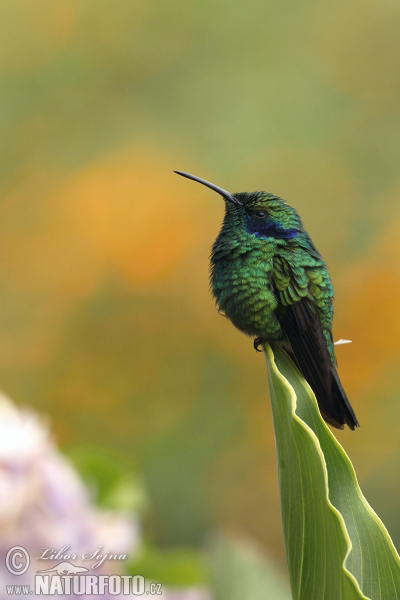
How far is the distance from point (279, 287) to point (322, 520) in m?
0.41

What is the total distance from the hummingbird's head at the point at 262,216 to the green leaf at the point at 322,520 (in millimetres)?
408

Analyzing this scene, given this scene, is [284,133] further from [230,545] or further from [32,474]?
[32,474]

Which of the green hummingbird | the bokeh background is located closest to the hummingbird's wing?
the green hummingbird

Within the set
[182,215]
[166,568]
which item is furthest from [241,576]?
[182,215]

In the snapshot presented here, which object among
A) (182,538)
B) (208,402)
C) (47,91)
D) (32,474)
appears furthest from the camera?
(47,91)

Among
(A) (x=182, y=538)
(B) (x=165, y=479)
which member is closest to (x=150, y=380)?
(B) (x=165, y=479)

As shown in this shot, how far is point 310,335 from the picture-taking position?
758 mm

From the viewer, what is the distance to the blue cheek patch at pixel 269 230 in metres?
0.86

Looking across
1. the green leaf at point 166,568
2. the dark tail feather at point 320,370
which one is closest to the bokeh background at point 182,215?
the dark tail feather at point 320,370

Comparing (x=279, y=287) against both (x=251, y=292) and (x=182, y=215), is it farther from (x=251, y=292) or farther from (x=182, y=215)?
(x=182, y=215)

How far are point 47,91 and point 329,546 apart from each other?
7.18 ft

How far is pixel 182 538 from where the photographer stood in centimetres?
203

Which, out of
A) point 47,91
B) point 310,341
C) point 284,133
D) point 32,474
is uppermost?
point 47,91

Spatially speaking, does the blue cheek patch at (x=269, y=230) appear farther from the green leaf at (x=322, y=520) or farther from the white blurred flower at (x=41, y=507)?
the white blurred flower at (x=41, y=507)
